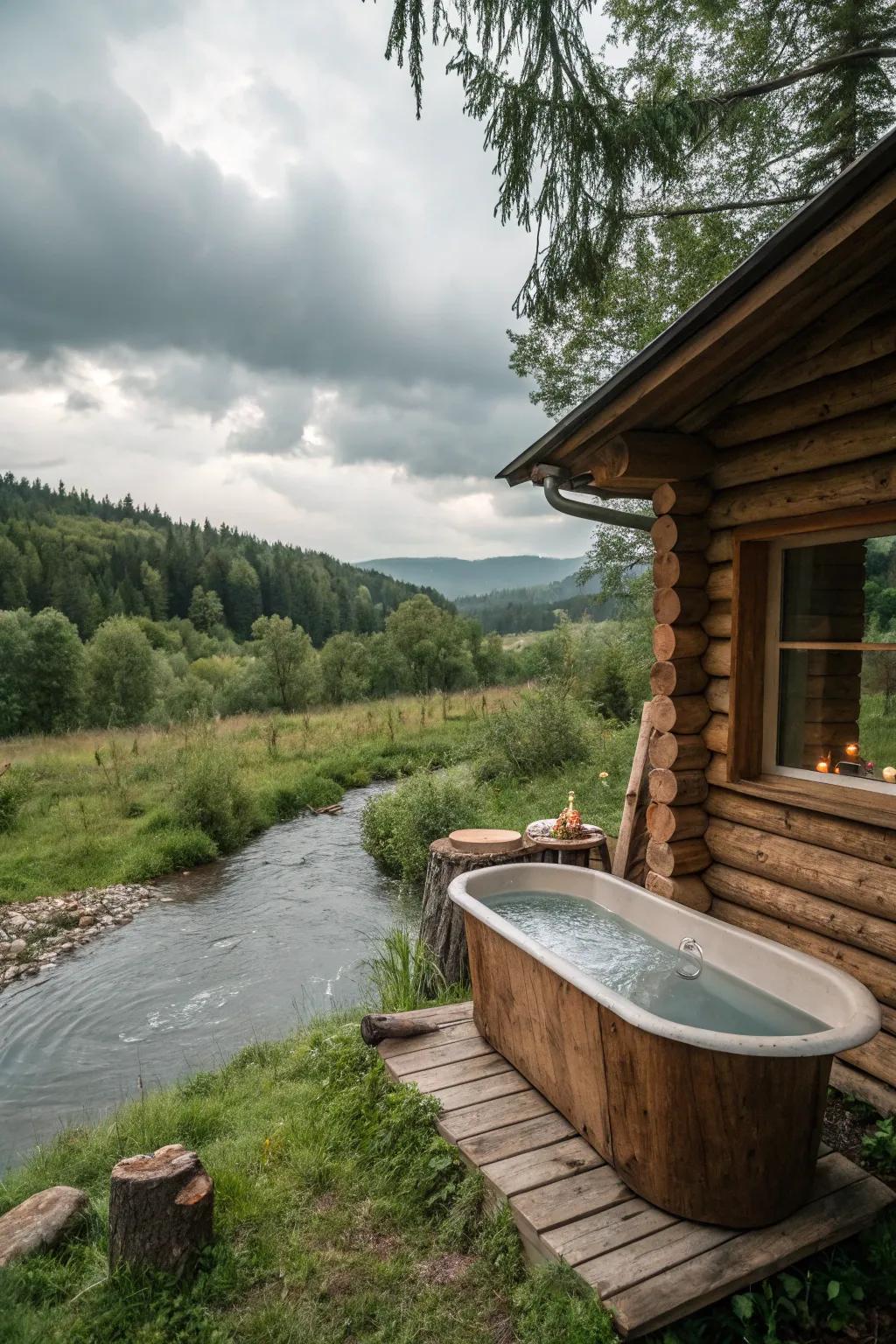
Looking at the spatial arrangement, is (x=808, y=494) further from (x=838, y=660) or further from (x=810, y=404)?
(x=838, y=660)

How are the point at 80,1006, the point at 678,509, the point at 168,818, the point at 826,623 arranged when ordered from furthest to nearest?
the point at 168,818
the point at 80,1006
the point at 678,509
the point at 826,623

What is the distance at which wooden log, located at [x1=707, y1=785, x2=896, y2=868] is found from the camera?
2.70 metres

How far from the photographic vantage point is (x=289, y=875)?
7930mm

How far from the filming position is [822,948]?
2979 millimetres

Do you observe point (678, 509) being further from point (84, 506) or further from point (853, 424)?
point (84, 506)

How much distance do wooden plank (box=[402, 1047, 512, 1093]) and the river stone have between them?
130 centimetres

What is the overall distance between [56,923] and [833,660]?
22.4 ft

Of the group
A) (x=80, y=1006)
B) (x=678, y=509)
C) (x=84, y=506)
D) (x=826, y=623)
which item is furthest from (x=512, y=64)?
(x=84, y=506)

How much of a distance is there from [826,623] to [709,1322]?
2.53 m

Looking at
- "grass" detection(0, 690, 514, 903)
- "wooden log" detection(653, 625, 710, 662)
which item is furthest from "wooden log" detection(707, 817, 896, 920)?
"grass" detection(0, 690, 514, 903)

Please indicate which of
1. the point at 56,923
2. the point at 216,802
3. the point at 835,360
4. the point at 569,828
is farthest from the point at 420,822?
the point at 835,360

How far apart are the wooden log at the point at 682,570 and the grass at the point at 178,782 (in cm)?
681

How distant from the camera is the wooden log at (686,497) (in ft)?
11.3

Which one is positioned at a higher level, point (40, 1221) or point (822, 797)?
point (822, 797)
